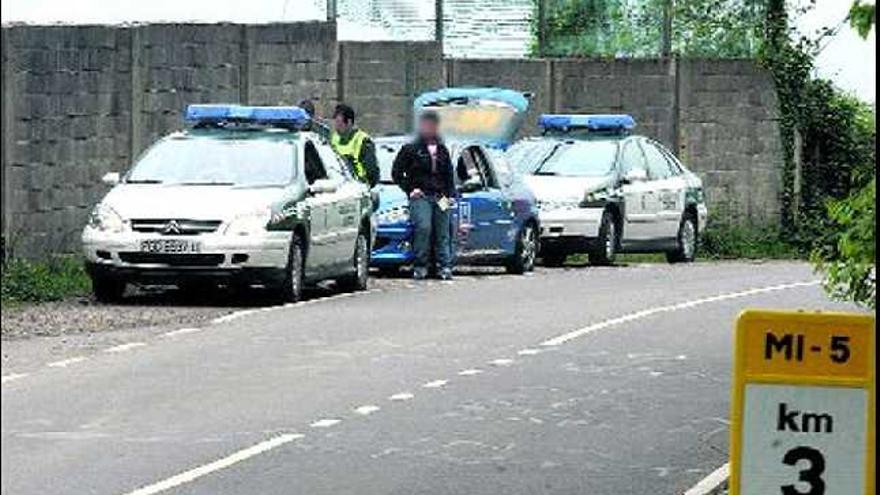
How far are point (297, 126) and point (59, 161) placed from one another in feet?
7.26

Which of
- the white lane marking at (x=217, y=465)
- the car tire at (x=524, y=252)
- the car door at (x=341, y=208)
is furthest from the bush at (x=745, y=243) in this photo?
the white lane marking at (x=217, y=465)

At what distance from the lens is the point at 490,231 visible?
29.6 metres

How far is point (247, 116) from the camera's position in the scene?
25.5 meters

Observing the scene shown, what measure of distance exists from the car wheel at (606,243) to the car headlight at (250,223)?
9.13 m

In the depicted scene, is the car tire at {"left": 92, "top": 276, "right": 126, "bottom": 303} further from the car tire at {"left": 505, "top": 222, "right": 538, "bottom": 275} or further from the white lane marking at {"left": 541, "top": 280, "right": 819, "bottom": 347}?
the car tire at {"left": 505, "top": 222, "right": 538, "bottom": 275}

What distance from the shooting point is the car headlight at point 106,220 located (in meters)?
23.0

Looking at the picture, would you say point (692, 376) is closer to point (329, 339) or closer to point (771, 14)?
point (329, 339)

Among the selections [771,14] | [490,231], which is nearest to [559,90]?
[771,14]

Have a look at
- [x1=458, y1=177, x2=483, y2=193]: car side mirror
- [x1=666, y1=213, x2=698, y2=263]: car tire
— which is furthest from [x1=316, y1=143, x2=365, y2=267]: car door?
[x1=666, y1=213, x2=698, y2=263]: car tire

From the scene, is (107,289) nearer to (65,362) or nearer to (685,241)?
(65,362)

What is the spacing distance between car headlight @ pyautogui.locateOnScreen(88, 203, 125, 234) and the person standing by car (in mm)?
4951

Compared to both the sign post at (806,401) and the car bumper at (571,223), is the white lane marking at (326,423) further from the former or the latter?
the car bumper at (571,223)

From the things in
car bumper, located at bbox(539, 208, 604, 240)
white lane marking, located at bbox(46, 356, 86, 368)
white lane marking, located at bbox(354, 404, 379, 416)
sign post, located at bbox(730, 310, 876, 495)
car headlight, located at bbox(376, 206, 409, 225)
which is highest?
sign post, located at bbox(730, 310, 876, 495)

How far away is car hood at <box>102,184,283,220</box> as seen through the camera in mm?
23031
